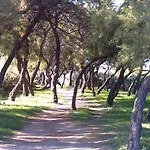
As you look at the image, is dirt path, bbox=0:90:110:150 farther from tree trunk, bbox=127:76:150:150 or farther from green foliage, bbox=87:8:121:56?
green foliage, bbox=87:8:121:56

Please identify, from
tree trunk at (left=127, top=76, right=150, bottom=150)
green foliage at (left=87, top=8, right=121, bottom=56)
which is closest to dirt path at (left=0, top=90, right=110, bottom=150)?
tree trunk at (left=127, top=76, right=150, bottom=150)

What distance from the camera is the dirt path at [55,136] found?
537 inches

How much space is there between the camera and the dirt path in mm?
13641

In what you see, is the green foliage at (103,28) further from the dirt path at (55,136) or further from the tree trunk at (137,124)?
the tree trunk at (137,124)

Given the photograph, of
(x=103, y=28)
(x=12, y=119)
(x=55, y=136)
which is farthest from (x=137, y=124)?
(x=103, y=28)

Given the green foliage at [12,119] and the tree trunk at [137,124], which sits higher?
the tree trunk at [137,124]

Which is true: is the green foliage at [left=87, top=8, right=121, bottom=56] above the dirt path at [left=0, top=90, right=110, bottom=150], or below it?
above

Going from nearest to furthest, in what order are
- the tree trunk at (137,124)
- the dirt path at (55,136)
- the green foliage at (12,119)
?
1. the tree trunk at (137,124)
2. the dirt path at (55,136)
3. the green foliage at (12,119)

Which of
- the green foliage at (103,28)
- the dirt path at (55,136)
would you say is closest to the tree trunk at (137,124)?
the dirt path at (55,136)

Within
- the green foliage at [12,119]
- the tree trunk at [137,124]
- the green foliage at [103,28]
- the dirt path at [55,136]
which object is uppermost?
the green foliage at [103,28]

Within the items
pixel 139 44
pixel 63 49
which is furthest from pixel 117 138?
pixel 63 49

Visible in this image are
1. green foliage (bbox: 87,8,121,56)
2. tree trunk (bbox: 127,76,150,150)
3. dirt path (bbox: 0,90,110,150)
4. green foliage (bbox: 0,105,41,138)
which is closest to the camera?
tree trunk (bbox: 127,76,150,150)

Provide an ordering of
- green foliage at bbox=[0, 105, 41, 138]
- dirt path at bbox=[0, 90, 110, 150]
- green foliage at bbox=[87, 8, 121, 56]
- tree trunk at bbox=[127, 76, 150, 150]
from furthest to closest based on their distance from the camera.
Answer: green foliage at bbox=[87, 8, 121, 56], green foliage at bbox=[0, 105, 41, 138], dirt path at bbox=[0, 90, 110, 150], tree trunk at bbox=[127, 76, 150, 150]

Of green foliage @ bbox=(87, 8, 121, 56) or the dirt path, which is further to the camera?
green foliage @ bbox=(87, 8, 121, 56)
